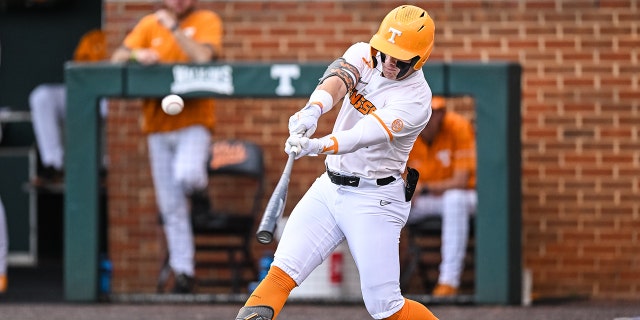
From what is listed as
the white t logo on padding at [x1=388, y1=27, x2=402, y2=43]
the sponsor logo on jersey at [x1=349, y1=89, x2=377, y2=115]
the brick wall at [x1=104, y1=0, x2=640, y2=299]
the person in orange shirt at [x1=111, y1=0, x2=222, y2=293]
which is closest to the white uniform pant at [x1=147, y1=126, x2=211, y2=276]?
the person in orange shirt at [x1=111, y1=0, x2=222, y2=293]

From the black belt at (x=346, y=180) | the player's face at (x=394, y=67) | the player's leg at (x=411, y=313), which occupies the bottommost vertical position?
the player's leg at (x=411, y=313)

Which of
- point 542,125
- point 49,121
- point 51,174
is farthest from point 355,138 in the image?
point 49,121

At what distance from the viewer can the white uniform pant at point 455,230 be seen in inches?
352

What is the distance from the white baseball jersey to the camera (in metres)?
6.16

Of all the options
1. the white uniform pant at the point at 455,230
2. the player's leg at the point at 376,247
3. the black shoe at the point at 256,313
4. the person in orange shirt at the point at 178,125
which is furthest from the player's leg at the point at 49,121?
the black shoe at the point at 256,313

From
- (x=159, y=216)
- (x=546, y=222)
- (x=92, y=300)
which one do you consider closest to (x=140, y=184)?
(x=159, y=216)

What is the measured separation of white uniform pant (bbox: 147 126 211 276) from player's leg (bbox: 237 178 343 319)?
2.82 metres

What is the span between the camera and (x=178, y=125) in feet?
29.9

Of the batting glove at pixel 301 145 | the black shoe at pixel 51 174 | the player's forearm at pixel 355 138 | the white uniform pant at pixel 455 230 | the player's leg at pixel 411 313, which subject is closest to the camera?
the batting glove at pixel 301 145

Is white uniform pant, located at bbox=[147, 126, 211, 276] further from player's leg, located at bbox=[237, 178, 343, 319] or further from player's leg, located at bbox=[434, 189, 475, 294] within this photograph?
player's leg, located at bbox=[237, 178, 343, 319]

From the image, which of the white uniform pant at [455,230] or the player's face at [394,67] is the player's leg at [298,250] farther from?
the white uniform pant at [455,230]

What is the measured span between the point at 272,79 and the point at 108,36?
1674 mm

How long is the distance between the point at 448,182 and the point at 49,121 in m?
4.62

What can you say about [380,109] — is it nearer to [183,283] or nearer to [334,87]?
[334,87]
